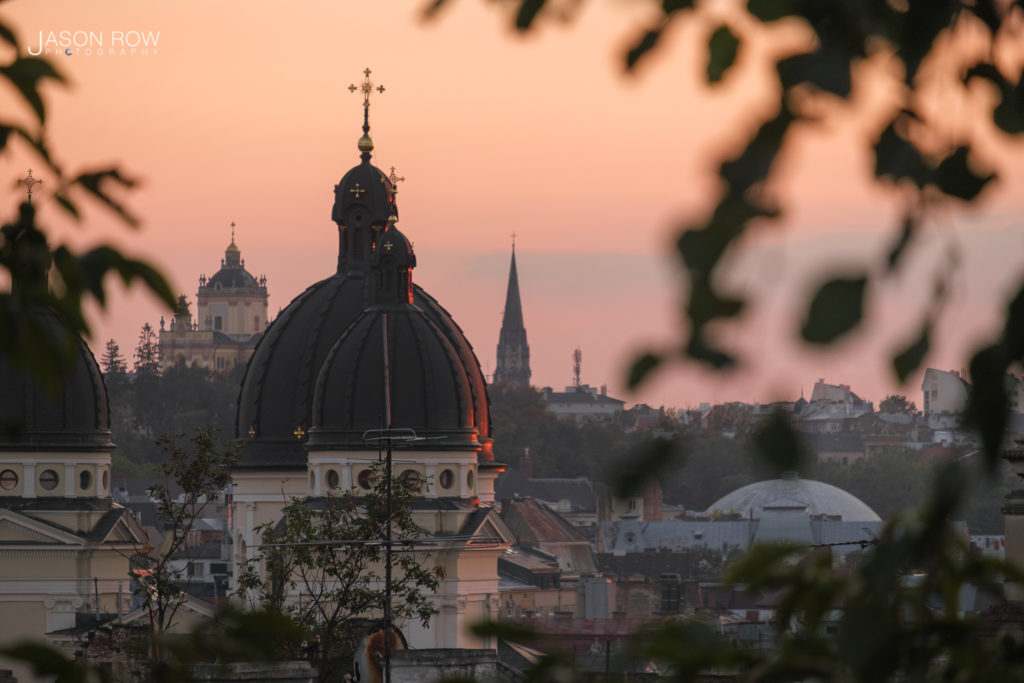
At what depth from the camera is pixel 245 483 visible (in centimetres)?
4344

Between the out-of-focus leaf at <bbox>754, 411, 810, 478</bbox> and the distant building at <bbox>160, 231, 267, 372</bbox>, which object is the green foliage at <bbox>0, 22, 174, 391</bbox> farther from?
the distant building at <bbox>160, 231, 267, 372</bbox>

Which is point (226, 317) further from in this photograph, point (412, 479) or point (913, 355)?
point (913, 355)

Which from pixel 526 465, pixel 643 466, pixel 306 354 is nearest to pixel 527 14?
pixel 643 466

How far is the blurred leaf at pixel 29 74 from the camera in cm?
417

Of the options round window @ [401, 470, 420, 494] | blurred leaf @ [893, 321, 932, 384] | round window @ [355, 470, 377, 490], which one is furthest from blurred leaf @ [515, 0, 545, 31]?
round window @ [355, 470, 377, 490]

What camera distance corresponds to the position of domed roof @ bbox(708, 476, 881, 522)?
133m

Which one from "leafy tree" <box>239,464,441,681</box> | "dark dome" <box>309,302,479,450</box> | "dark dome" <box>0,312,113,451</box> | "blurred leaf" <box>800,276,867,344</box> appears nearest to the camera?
"blurred leaf" <box>800,276,867,344</box>

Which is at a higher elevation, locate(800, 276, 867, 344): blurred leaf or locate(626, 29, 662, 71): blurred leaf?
locate(626, 29, 662, 71): blurred leaf

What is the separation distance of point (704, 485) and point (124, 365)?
43.3 m

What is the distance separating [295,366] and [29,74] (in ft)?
131

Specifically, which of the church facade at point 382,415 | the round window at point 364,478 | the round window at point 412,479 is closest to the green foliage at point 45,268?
the round window at point 412,479

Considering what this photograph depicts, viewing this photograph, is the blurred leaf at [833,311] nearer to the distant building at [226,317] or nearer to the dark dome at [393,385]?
the dark dome at [393,385]

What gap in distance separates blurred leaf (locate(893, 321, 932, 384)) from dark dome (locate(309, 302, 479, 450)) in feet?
121

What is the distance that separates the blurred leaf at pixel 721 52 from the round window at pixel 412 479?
2964cm
